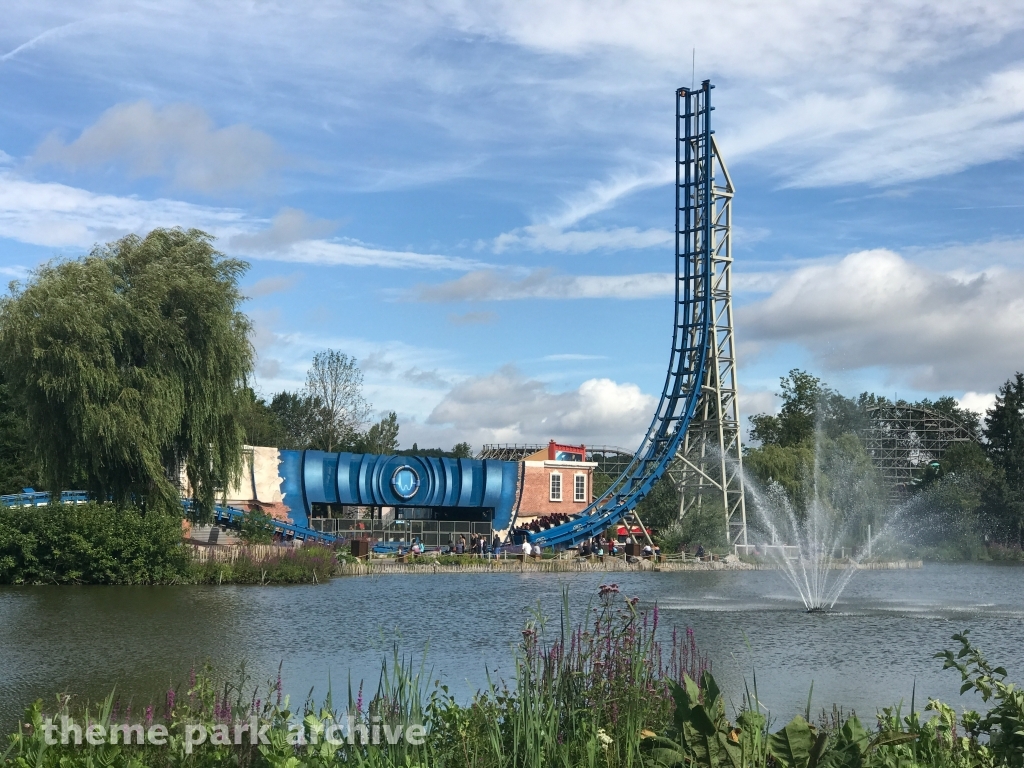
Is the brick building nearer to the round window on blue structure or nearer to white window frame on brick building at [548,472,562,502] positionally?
white window frame on brick building at [548,472,562,502]

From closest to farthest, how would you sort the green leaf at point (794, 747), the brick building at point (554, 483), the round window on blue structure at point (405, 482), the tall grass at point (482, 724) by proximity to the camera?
1. the green leaf at point (794, 747)
2. the tall grass at point (482, 724)
3. the round window on blue structure at point (405, 482)
4. the brick building at point (554, 483)

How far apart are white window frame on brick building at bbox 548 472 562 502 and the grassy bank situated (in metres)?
50.5

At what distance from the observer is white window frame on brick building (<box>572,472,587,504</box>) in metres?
60.5

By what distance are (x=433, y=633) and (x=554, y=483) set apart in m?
39.9

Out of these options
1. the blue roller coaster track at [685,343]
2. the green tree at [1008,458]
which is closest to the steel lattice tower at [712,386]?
the blue roller coaster track at [685,343]

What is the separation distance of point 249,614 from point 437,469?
29.4 m

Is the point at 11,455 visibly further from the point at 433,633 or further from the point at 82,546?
the point at 433,633

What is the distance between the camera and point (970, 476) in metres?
73.2

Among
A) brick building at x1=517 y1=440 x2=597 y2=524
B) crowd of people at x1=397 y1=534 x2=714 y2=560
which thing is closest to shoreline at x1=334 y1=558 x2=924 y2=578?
crowd of people at x1=397 y1=534 x2=714 y2=560

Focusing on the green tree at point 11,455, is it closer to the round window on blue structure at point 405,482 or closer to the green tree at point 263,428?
the round window on blue structure at point 405,482

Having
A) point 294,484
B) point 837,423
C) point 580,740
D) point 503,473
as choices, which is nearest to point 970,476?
point 837,423

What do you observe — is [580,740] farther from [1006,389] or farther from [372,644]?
[1006,389]

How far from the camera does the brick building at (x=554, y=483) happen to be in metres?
57.9

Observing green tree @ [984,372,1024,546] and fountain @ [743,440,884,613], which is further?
green tree @ [984,372,1024,546]
